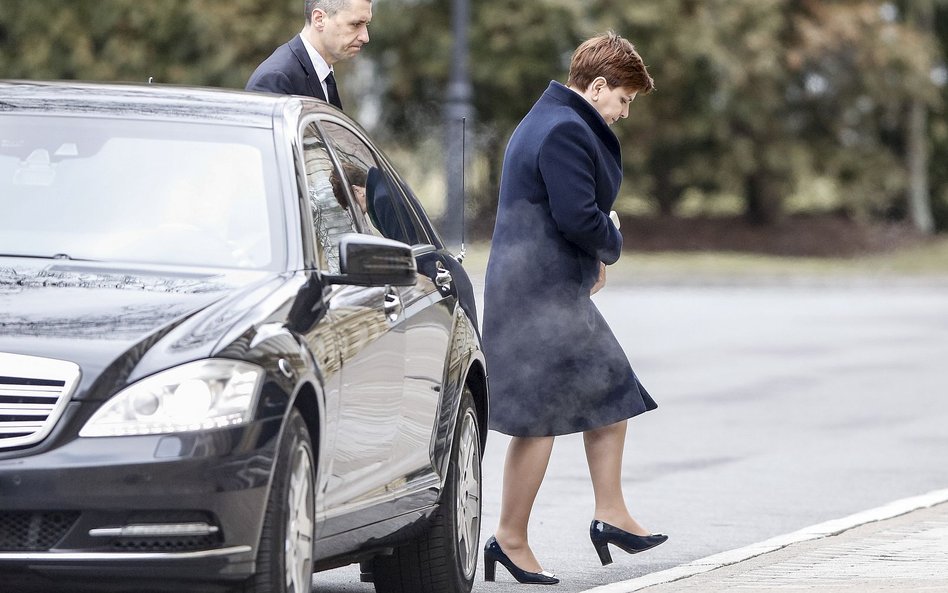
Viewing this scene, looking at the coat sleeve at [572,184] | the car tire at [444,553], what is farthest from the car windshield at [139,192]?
the coat sleeve at [572,184]

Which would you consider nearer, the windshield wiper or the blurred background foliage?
the windshield wiper

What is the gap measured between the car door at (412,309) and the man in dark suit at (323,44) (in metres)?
0.80

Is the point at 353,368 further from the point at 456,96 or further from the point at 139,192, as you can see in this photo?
the point at 456,96

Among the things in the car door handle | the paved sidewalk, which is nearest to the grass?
the paved sidewalk

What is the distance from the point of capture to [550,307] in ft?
24.1

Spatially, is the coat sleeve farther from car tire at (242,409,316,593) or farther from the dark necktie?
car tire at (242,409,316,593)

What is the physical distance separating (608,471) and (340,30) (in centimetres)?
198

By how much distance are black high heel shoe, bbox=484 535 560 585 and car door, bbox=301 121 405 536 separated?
137 cm

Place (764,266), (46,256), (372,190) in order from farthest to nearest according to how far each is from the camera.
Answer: (764,266), (372,190), (46,256)

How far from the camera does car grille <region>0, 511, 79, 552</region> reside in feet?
15.7

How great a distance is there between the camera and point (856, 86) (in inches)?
1539

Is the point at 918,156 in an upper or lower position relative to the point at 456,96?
upper

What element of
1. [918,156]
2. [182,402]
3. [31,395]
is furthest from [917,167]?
[31,395]

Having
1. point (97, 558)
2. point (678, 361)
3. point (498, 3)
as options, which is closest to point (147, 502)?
point (97, 558)
